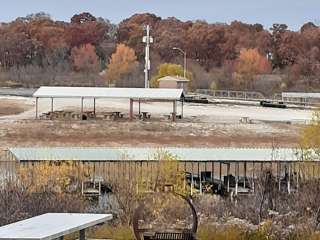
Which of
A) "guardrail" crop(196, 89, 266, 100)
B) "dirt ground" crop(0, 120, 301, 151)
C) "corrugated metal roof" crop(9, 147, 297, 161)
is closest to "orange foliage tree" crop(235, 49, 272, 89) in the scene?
"guardrail" crop(196, 89, 266, 100)

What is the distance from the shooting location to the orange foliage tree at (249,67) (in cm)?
10919

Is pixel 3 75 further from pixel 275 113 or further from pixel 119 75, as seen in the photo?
pixel 275 113

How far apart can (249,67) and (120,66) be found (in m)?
18.1

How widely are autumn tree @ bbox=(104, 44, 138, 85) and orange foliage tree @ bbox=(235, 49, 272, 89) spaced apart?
49.9ft

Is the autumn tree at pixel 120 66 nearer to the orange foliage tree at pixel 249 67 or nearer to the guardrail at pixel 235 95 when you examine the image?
the guardrail at pixel 235 95

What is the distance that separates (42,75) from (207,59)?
26.6 m

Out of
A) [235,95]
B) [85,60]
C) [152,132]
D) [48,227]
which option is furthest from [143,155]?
[85,60]

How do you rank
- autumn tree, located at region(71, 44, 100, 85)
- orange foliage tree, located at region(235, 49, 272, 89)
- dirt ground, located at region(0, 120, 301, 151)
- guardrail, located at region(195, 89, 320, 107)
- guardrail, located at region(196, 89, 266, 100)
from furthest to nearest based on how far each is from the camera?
1. autumn tree, located at region(71, 44, 100, 85)
2. orange foliage tree, located at region(235, 49, 272, 89)
3. guardrail, located at region(196, 89, 266, 100)
4. guardrail, located at region(195, 89, 320, 107)
5. dirt ground, located at region(0, 120, 301, 151)

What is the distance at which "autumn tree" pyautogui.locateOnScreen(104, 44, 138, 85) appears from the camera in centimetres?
11231

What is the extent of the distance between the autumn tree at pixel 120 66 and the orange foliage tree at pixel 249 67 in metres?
15.2

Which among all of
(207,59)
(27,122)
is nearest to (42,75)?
(207,59)

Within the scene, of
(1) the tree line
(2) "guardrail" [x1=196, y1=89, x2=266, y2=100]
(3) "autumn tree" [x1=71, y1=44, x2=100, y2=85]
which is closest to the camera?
(2) "guardrail" [x1=196, y1=89, x2=266, y2=100]

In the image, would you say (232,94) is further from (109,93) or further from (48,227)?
(48,227)

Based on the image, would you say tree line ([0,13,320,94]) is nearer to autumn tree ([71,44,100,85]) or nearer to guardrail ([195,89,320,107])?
autumn tree ([71,44,100,85])
